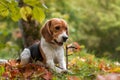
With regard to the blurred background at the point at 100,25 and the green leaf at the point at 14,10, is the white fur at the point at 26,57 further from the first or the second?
the blurred background at the point at 100,25

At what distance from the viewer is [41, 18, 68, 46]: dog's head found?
19.0ft

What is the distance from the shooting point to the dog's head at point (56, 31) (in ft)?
19.0

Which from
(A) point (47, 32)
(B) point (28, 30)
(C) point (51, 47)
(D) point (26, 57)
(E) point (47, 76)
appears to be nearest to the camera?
(E) point (47, 76)

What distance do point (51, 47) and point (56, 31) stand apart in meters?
0.35

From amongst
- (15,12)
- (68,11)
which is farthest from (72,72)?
(68,11)

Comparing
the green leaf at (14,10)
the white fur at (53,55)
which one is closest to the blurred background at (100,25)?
the white fur at (53,55)

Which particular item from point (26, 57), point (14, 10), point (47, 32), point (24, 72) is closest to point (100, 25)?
point (26, 57)

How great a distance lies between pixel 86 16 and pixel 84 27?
222cm

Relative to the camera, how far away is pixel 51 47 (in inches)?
241

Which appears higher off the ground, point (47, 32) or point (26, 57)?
point (47, 32)

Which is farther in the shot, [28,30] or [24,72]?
[28,30]

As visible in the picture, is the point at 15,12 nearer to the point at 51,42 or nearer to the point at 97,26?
the point at 51,42

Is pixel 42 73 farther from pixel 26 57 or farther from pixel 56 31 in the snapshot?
pixel 26 57

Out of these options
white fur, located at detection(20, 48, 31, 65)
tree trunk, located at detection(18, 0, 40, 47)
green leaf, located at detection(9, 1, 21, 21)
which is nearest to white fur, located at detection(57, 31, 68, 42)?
white fur, located at detection(20, 48, 31, 65)
